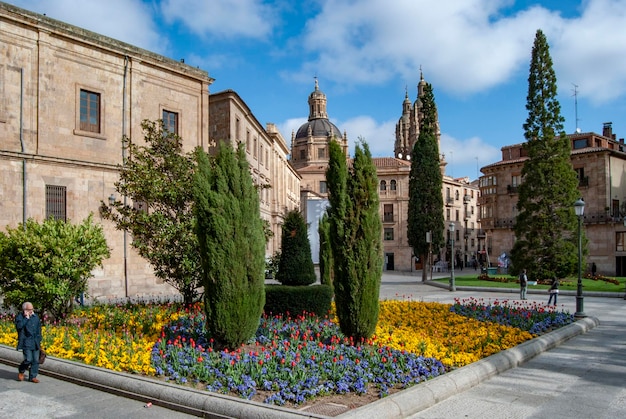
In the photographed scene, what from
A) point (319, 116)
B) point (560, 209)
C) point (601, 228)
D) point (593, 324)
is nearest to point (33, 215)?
point (593, 324)

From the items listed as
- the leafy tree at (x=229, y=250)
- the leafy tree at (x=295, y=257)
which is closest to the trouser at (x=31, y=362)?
the leafy tree at (x=229, y=250)

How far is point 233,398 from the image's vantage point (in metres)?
6.90

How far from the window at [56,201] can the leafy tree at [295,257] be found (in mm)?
10818

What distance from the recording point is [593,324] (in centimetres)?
1511

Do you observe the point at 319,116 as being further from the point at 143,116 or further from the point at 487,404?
the point at 487,404

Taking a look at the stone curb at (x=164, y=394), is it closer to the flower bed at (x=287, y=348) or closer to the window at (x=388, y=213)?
the flower bed at (x=287, y=348)

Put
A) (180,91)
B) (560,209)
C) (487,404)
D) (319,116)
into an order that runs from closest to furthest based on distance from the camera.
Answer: (487,404)
(180,91)
(560,209)
(319,116)

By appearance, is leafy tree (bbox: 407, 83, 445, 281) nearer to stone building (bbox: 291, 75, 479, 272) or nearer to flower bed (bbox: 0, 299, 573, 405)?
stone building (bbox: 291, 75, 479, 272)

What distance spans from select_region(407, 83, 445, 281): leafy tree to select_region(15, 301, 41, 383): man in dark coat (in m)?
34.3

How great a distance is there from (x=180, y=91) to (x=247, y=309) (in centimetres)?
1930

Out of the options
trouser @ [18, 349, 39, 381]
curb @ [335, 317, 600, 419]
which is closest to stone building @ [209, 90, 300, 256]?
curb @ [335, 317, 600, 419]

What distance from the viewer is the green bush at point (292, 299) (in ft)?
46.4

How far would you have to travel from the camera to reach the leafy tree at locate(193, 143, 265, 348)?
9.52m

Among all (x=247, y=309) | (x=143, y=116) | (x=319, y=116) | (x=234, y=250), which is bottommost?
(x=247, y=309)
